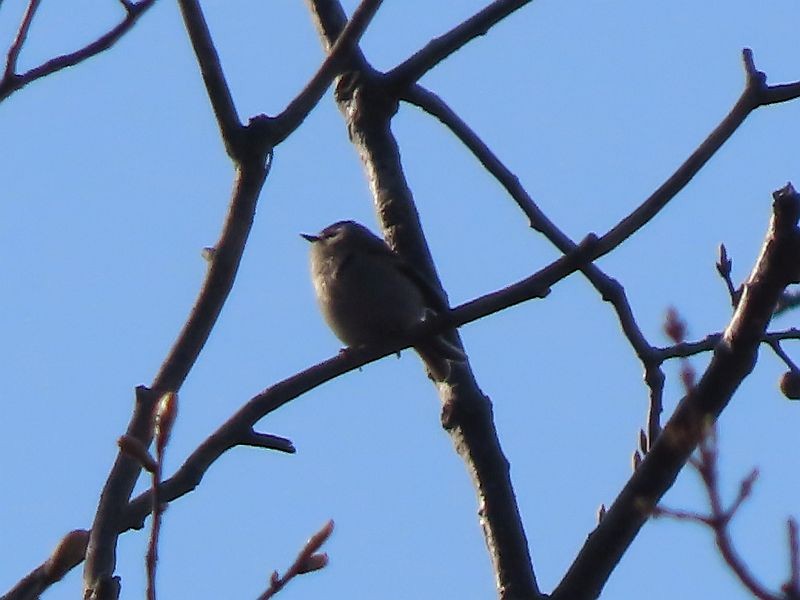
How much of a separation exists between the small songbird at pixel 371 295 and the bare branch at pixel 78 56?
346cm

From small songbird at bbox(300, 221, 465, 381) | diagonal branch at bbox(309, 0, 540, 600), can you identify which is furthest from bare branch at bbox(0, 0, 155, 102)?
small songbird at bbox(300, 221, 465, 381)

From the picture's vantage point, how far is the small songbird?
7.17m

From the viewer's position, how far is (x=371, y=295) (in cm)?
728

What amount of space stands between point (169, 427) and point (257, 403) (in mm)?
913

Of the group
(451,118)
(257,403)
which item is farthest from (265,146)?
(451,118)

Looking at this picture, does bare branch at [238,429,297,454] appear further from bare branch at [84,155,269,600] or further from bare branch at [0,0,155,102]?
bare branch at [0,0,155,102]

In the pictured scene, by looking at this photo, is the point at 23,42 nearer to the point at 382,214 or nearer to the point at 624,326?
the point at 624,326

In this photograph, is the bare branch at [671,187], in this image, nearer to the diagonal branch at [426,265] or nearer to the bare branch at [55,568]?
the bare branch at [55,568]

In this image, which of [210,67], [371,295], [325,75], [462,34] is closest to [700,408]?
[325,75]

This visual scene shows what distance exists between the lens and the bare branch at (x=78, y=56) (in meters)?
3.16

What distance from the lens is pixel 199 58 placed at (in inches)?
168

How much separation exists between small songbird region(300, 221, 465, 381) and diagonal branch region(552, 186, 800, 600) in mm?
3411

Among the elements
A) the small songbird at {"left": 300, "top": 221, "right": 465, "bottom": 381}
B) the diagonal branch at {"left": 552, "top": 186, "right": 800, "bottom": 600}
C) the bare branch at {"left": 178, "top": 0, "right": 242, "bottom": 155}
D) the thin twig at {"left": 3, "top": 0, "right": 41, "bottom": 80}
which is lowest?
the diagonal branch at {"left": 552, "top": 186, "right": 800, "bottom": 600}

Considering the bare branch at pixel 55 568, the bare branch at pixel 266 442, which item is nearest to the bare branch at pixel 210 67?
the bare branch at pixel 266 442
